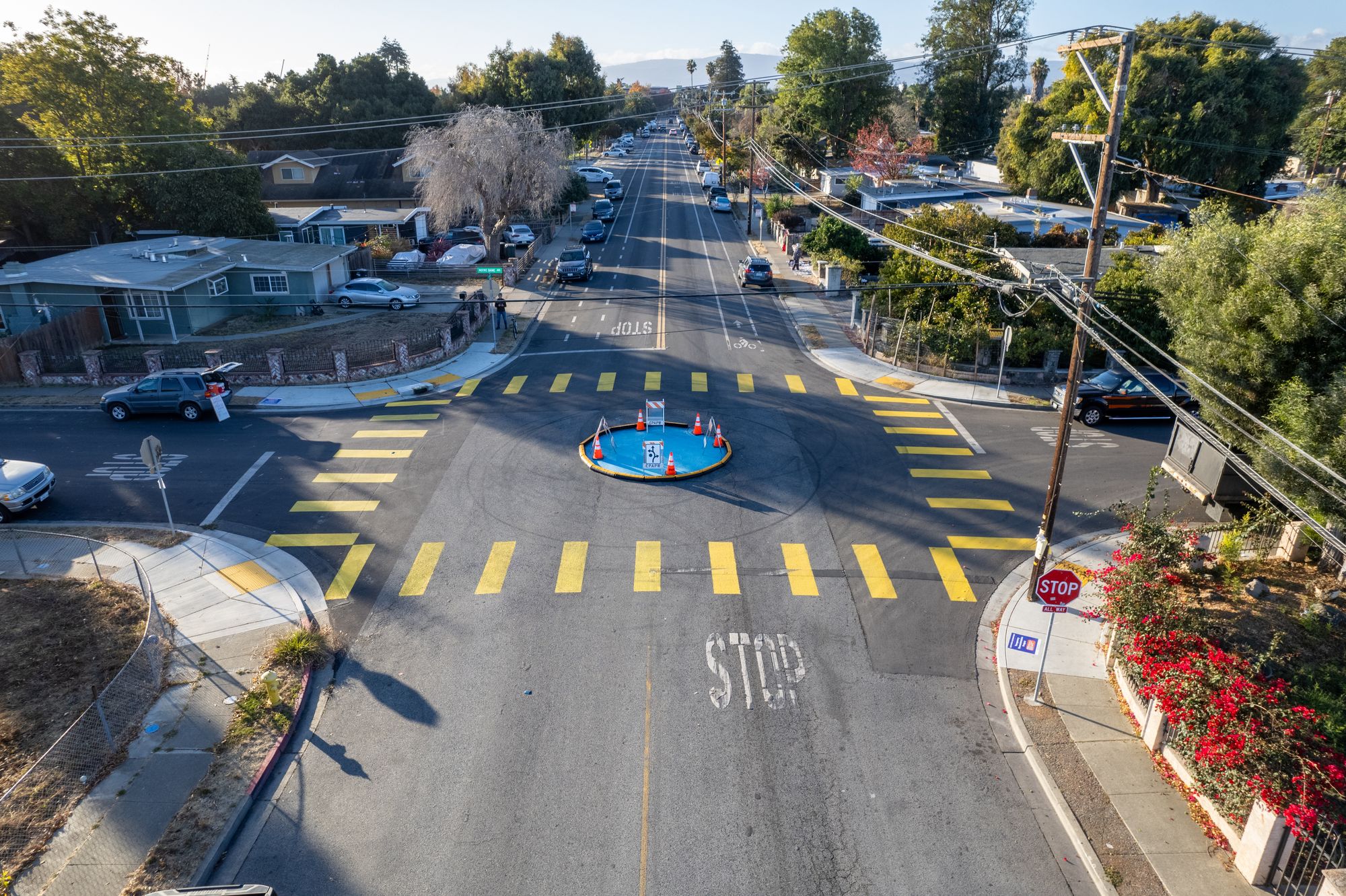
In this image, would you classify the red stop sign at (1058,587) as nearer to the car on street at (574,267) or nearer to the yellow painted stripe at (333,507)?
the yellow painted stripe at (333,507)

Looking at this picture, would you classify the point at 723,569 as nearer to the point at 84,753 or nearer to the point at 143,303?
the point at 84,753

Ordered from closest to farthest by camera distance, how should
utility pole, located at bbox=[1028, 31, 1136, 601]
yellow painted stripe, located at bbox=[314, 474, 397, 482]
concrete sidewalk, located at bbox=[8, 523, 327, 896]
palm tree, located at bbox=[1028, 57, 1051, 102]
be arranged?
concrete sidewalk, located at bbox=[8, 523, 327, 896]
utility pole, located at bbox=[1028, 31, 1136, 601]
yellow painted stripe, located at bbox=[314, 474, 397, 482]
palm tree, located at bbox=[1028, 57, 1051, 102]

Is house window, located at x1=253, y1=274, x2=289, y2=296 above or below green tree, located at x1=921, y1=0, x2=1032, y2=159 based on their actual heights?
below

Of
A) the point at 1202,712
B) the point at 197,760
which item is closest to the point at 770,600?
the point at 1202,712

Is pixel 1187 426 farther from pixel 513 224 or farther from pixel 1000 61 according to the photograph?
pixel 1000 61

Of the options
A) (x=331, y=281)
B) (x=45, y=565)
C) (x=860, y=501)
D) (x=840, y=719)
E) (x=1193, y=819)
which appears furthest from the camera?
(x=331, y=281)

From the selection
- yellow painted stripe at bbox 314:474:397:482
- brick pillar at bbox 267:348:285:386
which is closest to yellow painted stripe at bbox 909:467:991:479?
yellow painted stripe at bbox 314:474:397:482

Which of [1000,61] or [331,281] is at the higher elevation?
[1000,61]

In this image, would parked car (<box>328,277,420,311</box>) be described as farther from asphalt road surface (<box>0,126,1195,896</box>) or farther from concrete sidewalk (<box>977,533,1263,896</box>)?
concrete sidewalk (<box>977,533,1263,896</box>)
